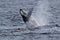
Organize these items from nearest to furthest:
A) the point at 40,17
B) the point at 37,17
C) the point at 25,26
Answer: the point at 25,26, the point at 37,17, the point at 40,17

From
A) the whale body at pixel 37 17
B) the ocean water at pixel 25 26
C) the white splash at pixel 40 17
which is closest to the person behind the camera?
the ocean water at pixel 25 26

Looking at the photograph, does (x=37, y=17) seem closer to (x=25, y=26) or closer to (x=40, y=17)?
(x=40, y=17)

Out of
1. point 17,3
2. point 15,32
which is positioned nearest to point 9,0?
point 17,3

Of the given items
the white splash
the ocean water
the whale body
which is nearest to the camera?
the ocean water

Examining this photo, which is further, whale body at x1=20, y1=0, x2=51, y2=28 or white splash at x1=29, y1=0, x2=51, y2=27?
white splash at x1=29, y1=0, x2=51, y2=27

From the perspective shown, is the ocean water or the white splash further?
the white splash

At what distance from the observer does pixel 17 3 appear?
1873 centimetres

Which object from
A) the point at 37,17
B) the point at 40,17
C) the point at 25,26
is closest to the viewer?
the point at 25,26

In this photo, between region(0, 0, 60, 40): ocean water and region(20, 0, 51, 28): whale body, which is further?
region(20, 0, 51, 28): whale body

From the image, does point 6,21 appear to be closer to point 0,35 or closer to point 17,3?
point 0,35

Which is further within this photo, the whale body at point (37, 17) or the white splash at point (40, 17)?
the white splash at point (40, 17)

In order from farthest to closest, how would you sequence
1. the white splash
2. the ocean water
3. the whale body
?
the white splash
the whale body
the ocean water

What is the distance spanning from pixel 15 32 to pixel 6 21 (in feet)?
6.14

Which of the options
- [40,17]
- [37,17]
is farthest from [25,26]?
[40,17]
